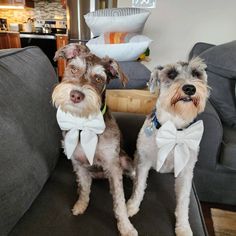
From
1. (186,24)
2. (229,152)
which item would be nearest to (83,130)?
(229,152)

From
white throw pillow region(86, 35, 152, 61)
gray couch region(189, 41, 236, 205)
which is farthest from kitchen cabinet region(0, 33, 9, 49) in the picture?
gray couch region(189, 41, 236, 205)

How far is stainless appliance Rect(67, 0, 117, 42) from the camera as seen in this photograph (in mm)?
4016

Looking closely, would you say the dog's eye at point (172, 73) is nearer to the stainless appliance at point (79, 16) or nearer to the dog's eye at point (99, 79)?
the dog's eye at point (99, 79)

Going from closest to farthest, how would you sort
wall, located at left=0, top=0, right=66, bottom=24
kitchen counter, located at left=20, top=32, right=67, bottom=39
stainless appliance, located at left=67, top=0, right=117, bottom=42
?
stainless appliance, located at left=67, top=0, right=117, bottom=42 → kitchen counter, located at left=20, top=32, right=67, bottom=39 → wall, located at left=0, top=0, right=66, bottom=24

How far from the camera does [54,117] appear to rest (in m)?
1.30

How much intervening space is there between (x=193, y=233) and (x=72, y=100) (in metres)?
0.79

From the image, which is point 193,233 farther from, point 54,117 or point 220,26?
point 220,26

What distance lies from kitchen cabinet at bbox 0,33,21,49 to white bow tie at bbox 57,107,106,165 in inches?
200

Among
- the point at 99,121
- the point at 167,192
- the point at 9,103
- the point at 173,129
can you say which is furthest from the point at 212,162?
the point at 9,103

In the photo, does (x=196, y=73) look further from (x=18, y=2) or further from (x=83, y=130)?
(x=18, y=2)

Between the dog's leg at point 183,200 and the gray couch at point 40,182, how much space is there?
0.03 m

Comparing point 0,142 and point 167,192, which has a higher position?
point 0,142

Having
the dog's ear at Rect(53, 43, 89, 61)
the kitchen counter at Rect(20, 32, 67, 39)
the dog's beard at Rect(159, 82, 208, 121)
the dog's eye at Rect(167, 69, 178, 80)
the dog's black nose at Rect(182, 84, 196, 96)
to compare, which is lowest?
the kitchen counter at Rect(20, 32, 67, 39)

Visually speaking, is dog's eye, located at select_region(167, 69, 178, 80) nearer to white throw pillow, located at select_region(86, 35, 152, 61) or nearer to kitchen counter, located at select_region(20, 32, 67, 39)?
white throw pillow, located at select_region(86, 35, 152, 61)
